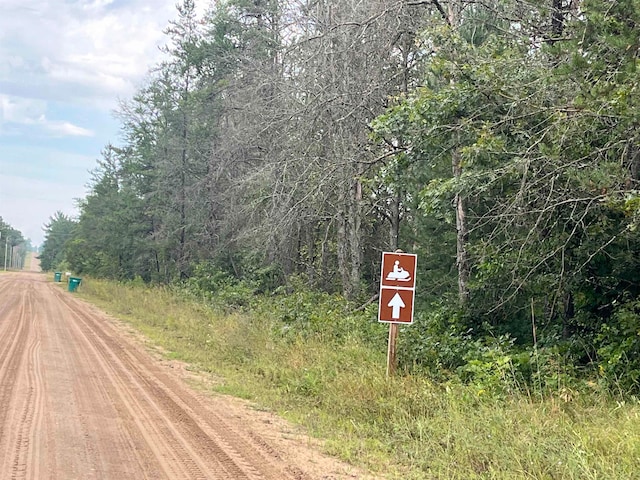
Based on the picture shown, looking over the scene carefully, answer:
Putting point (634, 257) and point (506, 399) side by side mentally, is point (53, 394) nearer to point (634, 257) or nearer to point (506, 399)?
point (506, 399)

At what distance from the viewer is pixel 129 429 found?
7.17 metres

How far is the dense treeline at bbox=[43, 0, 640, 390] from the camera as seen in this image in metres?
8.41

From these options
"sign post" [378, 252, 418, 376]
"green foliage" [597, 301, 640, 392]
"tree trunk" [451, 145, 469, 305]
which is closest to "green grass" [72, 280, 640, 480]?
"green foliage" [597, 301, 640, 392]

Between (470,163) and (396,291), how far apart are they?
210 cm

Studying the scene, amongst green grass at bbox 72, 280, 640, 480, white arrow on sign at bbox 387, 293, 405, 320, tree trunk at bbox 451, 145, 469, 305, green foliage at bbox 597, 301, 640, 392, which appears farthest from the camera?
tree trunk at bbox 451, 145, 469, 305

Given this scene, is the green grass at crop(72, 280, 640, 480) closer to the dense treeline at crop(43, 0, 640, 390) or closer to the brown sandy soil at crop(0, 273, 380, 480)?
the brown sandy soil at crop(0, 273, 380, 480)

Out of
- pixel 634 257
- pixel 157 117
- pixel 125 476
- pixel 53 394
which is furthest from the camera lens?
pixel 157 117

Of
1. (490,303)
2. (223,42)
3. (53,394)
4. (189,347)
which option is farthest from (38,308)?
(490,303)

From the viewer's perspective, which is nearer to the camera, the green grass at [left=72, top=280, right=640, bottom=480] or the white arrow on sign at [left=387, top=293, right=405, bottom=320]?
the green grass at [left=72, top=280, right=640, bottom=480]

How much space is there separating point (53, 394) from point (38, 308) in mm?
15971

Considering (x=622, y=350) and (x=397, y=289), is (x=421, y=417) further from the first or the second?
(x=622, y=350)

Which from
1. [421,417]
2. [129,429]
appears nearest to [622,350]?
[421,417]

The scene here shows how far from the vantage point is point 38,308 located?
76.3 feet

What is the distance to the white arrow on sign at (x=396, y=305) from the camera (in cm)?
902
